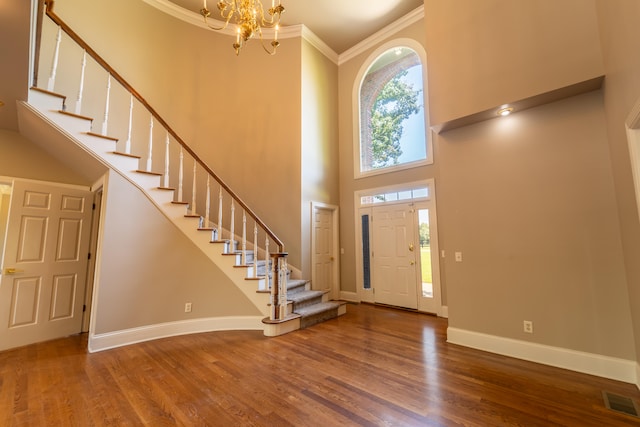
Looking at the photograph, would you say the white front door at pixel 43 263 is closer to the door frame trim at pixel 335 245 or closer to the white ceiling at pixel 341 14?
the door frame trim at pixel 335 245

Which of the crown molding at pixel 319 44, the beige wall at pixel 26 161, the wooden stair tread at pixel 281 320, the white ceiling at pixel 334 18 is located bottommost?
the wooden stair tread at pixel 281 320

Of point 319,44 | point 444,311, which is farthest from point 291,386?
point 319,44

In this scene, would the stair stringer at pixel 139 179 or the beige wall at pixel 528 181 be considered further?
the stair stringer at pixel 139 179

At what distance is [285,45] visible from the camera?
5.46 meters

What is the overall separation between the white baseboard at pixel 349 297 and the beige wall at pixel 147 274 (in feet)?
7.70

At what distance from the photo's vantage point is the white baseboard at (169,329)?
10.1 ft

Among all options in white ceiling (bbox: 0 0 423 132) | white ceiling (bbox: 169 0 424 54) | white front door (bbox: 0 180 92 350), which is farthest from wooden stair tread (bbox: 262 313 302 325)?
white ceiling (bbox: 169 0 424 54)

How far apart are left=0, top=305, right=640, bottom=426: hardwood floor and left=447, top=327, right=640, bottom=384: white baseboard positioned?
90mm

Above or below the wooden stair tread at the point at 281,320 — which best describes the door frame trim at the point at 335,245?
above

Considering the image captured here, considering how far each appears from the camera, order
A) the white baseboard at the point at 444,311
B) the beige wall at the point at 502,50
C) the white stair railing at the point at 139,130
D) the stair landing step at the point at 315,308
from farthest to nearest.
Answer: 1. the white baseboard at the point at 444,311
2. the stair landing step at the point at 315,308
3. the white stair railing at the point at 139,130
4. the beige wall at the point at 502,50

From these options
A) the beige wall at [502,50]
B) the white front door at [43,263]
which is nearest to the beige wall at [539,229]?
the beige wall at [502,50]

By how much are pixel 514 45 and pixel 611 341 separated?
3.01 meters

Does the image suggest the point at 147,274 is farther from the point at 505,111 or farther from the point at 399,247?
the point at 505,111

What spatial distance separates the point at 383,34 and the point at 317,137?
8.29ft
